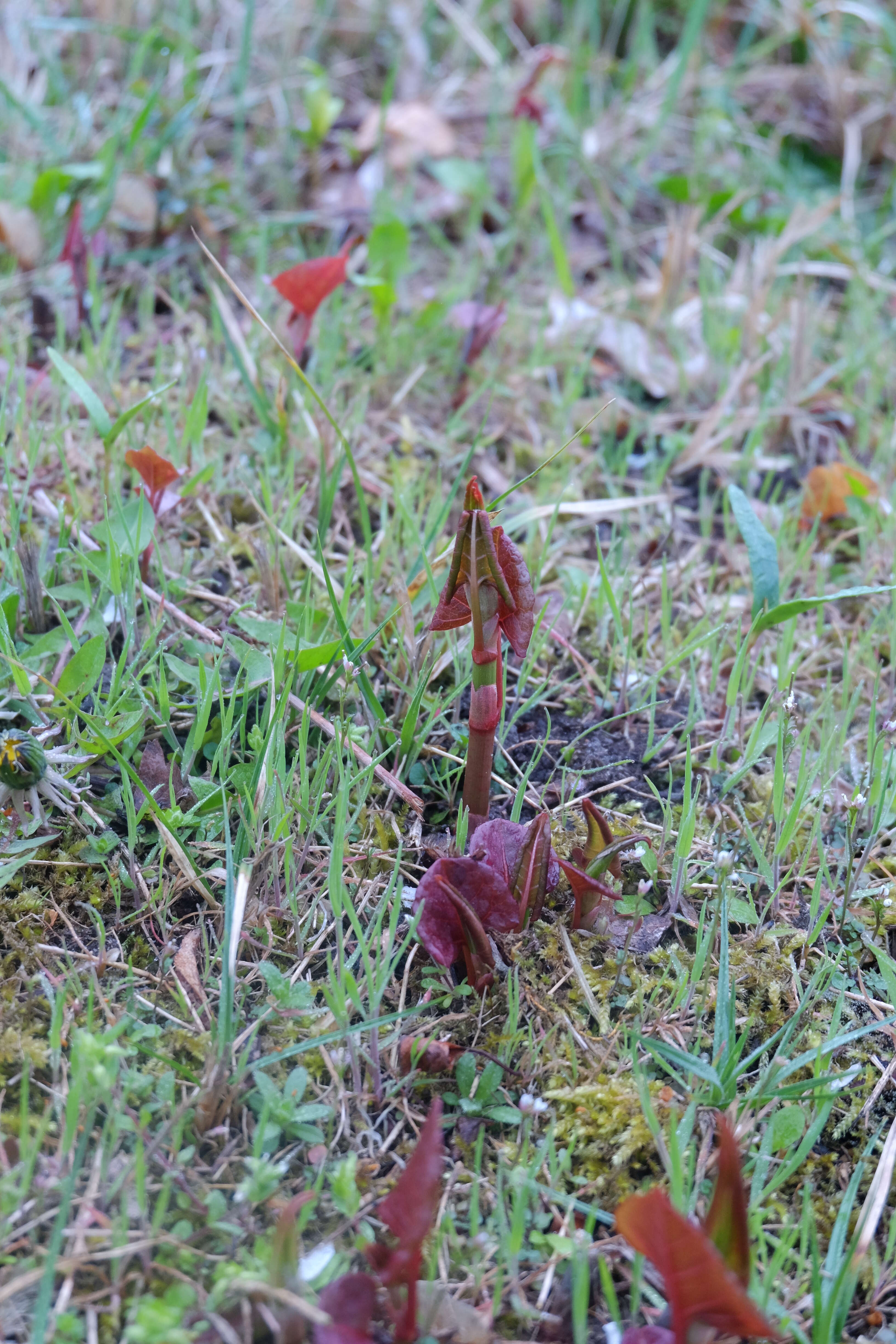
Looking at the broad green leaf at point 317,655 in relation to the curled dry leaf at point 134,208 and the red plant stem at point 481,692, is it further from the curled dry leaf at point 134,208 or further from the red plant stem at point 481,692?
the curled dry leaf at point 134,208

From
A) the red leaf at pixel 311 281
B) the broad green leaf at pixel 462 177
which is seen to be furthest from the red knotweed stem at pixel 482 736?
the broad green leaf at pixel 462 177

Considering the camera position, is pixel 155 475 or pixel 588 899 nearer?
pixel 588 899

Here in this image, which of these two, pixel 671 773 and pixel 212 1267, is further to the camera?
pixel 671 773

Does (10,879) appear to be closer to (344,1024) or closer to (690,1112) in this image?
(344,1024)

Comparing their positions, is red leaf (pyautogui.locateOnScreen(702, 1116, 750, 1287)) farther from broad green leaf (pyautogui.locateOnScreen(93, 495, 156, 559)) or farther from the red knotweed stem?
broad green leaf (pyautogui.locateOnScreen(93, 495, 156, 559))

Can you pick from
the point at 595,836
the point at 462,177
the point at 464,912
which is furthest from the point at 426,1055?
the point at 462,177

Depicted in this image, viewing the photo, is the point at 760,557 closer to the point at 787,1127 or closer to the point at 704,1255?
the point at 787,1127

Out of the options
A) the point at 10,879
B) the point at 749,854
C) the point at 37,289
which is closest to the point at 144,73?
the point at 37,289

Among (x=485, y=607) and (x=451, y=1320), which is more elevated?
(x=485, y=607)
